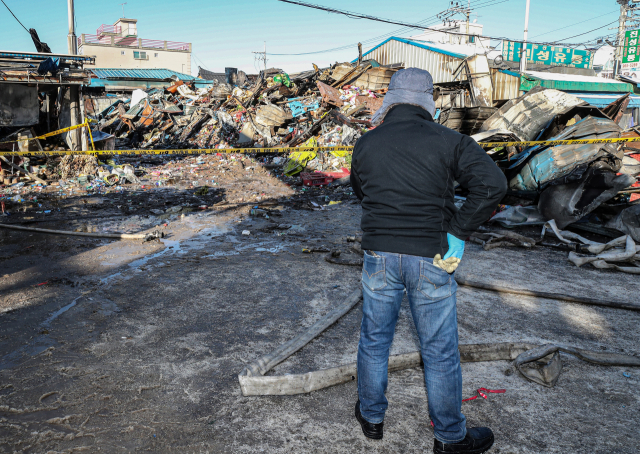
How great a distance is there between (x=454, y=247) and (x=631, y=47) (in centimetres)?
3156

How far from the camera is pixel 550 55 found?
85.1 feet

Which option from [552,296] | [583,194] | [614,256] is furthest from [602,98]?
[552,296]

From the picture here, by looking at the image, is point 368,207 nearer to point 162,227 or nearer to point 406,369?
point 406,369

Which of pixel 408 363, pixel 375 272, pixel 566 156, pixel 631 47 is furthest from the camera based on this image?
pixel 631 47

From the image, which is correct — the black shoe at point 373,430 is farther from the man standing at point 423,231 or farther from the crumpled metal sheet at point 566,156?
the crumpled metal sheet at point 566,156

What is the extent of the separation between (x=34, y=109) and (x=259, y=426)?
13.5 m

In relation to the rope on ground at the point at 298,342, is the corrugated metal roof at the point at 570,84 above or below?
above

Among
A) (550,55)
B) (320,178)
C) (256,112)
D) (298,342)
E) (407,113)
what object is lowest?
(298,342)

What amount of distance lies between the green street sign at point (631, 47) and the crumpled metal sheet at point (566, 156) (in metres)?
23.9

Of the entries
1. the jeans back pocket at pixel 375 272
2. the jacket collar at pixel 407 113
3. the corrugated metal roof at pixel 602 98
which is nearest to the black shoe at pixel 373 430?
the jeans back pocket at pixel 375 272

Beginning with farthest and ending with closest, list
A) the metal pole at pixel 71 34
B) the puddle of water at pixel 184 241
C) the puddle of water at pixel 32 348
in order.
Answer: the metal pole at pixel 71 34
the puddle of water at pixel 184 241
the puddle of water at pixel 32 348

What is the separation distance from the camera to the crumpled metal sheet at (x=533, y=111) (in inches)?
347

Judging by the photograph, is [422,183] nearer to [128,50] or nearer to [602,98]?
[602,98]

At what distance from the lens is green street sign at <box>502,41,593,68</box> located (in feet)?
81.1
